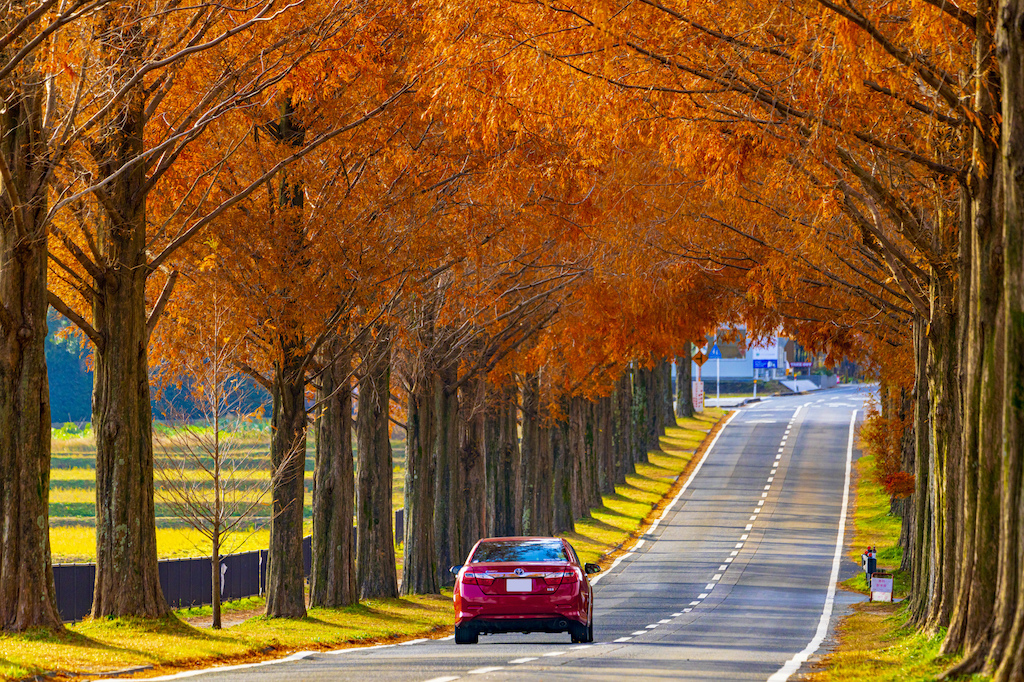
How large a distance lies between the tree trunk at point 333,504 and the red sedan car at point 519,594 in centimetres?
771

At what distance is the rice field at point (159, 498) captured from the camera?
2933 centimetres

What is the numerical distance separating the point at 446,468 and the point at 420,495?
3074 millimetres

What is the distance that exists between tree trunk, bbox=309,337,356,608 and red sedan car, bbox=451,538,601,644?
7705 millimetres

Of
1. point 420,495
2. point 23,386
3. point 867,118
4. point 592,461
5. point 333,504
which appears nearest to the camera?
point 23,386

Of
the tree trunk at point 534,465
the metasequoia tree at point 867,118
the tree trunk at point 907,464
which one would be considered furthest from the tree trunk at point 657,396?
the metasequoia tree at point 867,118

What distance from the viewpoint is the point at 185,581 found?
32.2 meters

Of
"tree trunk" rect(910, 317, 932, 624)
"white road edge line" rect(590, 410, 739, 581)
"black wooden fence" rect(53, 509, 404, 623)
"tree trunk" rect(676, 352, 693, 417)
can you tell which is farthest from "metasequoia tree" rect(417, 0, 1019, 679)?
"tree trunk" rect(676, 352, 693, 417)

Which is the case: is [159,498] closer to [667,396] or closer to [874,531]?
[874,531]

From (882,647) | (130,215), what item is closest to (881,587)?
(882,647)

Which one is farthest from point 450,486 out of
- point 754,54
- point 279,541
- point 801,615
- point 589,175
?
point 754,54

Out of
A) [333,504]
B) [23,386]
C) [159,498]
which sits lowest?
[333,504]

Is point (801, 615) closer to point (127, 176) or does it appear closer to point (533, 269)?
point (533, 269)

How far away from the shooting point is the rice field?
29.3 meters

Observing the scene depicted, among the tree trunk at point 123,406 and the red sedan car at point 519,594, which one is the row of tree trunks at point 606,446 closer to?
the red sedan car at point 519,594
